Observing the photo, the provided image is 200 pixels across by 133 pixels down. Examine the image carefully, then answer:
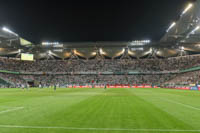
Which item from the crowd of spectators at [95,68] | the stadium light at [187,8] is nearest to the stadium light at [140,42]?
the crowd of spectators at [95,68]

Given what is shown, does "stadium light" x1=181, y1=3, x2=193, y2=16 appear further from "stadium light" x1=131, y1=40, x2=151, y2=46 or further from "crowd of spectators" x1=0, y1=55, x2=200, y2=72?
"crowd of spectators" x1=0, y1=55, x2=200, y2=72

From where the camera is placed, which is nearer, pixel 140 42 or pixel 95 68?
pixel 140 42

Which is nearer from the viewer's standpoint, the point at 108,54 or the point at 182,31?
the point at 182,31

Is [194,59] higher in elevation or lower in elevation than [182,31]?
lower

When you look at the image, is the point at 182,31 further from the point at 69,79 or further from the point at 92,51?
the point at 69,79

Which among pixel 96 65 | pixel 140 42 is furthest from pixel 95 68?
pixel 140 42

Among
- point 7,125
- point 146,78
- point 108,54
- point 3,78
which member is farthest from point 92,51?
point 7,125

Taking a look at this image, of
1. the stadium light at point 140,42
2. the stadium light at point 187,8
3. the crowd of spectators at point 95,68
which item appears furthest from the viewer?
the crowd of spectators at point 95,68

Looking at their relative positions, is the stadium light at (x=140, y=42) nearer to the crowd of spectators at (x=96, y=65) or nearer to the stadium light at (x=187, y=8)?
the crowd of spectators at (x=96, y=65)

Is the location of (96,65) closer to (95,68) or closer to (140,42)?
(95,68)

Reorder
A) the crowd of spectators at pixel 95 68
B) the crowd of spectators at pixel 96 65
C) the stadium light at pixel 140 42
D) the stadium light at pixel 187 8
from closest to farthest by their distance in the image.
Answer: the stadium light at pixel 187 8 < the stadium light at pixel 140 42 < the crowd of spectators at pixel 95 68 < the crowd of spectators at pixel 96 65

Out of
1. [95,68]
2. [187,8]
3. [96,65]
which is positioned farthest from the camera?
[96,65]

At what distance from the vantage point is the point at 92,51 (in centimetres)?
7981

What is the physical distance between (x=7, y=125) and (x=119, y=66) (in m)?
76.1
